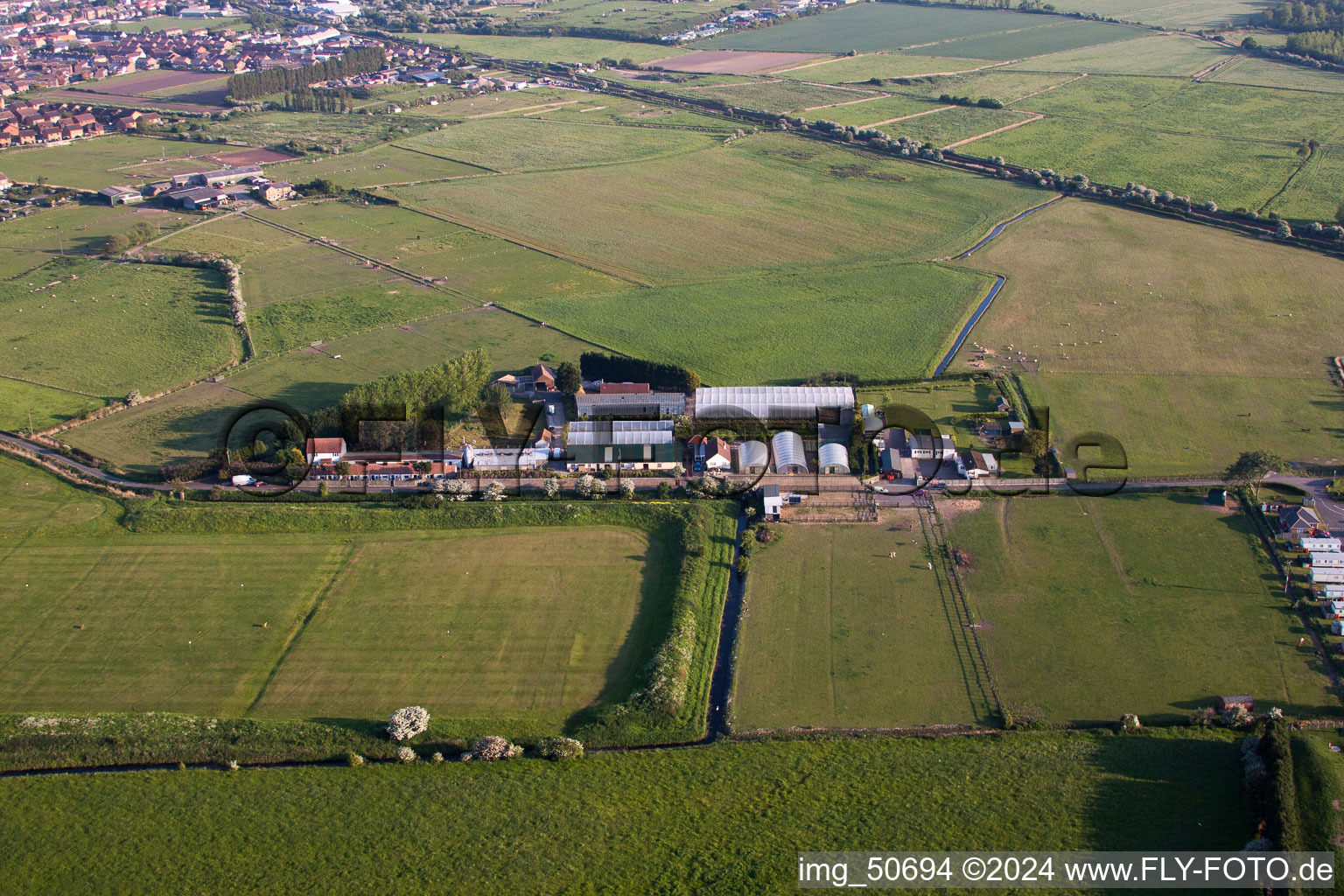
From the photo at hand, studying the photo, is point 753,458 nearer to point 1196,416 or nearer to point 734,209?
point 1196,416

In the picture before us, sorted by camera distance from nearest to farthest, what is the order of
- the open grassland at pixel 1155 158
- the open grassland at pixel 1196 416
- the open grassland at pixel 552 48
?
the open grassland at pixel 1196 416 < the open grassland at pixel 1155 158 < the open grassland at pixel 552 48

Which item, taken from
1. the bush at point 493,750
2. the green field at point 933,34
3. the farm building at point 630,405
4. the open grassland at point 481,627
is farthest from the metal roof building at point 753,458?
the green field at point 933,34

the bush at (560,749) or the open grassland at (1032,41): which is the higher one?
the open grassland at (1032,41)

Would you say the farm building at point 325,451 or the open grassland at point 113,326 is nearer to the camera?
the farm building at point 325,451

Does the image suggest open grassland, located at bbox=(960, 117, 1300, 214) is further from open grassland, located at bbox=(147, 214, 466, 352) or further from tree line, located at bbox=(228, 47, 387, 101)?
tree line, located at bbox=(228, 47, 387, 101)

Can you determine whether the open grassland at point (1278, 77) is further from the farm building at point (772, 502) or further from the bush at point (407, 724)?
the bush at point (407, 724)

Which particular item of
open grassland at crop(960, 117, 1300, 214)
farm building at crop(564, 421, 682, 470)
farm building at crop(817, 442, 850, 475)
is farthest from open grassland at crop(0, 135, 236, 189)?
open grassland at crop(960, 117, 1300, 214)

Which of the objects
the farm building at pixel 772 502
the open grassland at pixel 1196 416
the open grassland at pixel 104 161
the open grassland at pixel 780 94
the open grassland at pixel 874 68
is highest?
the open grassland at pixel 874 68

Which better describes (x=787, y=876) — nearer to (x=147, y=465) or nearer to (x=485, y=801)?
(x=485, y=801)

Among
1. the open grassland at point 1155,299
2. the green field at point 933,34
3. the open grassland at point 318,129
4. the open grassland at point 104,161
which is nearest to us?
the open grassland at point 1155,299
